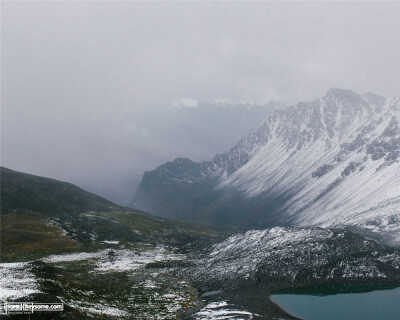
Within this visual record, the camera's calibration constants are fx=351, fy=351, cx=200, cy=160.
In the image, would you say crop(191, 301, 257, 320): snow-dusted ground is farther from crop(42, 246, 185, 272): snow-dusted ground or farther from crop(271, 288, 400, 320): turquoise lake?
crop(42, 246, 185, 272): snow-dusted ground

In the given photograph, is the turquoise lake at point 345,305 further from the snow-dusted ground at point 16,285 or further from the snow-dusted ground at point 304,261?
the snow-dusted ground at point 16,285

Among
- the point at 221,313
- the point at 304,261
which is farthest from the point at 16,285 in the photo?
the point at 304,261

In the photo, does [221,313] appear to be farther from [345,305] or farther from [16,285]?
[16,285]

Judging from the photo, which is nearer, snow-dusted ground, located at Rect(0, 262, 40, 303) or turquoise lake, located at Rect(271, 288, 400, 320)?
snow-dusted ground, located at Rect(0, 262, 40, 303)

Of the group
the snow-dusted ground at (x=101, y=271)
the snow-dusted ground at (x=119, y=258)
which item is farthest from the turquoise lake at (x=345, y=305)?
the snow-dusted ground at (x=119, y=258)

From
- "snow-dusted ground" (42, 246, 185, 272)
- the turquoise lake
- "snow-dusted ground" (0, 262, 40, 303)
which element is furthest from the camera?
"snow-dusted ground" (42, 246, 185, 272)

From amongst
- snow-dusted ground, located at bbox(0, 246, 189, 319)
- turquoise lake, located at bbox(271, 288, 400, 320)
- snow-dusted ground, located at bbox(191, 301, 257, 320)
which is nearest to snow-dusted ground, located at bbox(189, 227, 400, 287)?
turquoise lake, located at bbox(271, 288, 400, 320)

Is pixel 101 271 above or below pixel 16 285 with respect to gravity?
below

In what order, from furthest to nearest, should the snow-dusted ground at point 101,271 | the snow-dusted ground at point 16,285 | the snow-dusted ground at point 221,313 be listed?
the snow-dusted ground at point 221,313 → the snow-dusted ground at point 101,271 → the snow-dusted ground at point 16,285

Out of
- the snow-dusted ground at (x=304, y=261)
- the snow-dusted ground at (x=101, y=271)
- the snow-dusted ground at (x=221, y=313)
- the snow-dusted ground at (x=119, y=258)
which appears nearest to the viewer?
the snow-dusted ground at (x=101, y=271)
